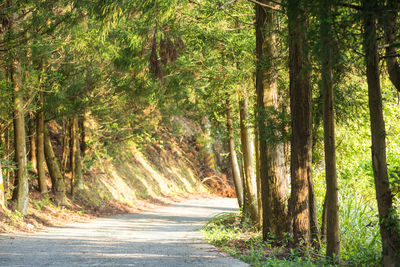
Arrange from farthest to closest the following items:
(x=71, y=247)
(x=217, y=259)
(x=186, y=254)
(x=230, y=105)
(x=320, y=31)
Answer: (x=230, y=105) < (x=71, y=247) < (x=186, y=254) < (x=217, y=259) < (x=320, y=31)

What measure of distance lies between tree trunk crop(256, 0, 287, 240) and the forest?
3 centimetres

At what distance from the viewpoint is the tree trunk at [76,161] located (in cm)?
1897

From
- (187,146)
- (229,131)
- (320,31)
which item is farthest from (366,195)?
(187,146)

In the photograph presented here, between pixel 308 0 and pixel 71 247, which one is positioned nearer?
pixel 308 0

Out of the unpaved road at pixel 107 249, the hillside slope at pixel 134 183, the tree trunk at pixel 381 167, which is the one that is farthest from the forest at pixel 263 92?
the unpaved road at pixel 107 249

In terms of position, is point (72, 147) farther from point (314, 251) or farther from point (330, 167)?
point (330, 167)

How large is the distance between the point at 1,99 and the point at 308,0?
35.2 ft

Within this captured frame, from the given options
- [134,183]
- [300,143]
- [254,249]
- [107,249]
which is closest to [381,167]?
[300,143]

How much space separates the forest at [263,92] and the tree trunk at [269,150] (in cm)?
3

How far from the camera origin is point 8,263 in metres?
6.86

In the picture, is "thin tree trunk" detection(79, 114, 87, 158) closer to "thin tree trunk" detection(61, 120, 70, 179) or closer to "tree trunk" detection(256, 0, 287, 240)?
"thin tree trunk" detection(61, 120, 70, 179)

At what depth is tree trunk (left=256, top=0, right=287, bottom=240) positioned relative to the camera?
30.6 feet

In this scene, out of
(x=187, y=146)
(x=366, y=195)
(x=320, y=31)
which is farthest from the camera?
(x=187, y=146)

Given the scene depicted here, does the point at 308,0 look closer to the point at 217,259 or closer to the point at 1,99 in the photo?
the point at 217,259
